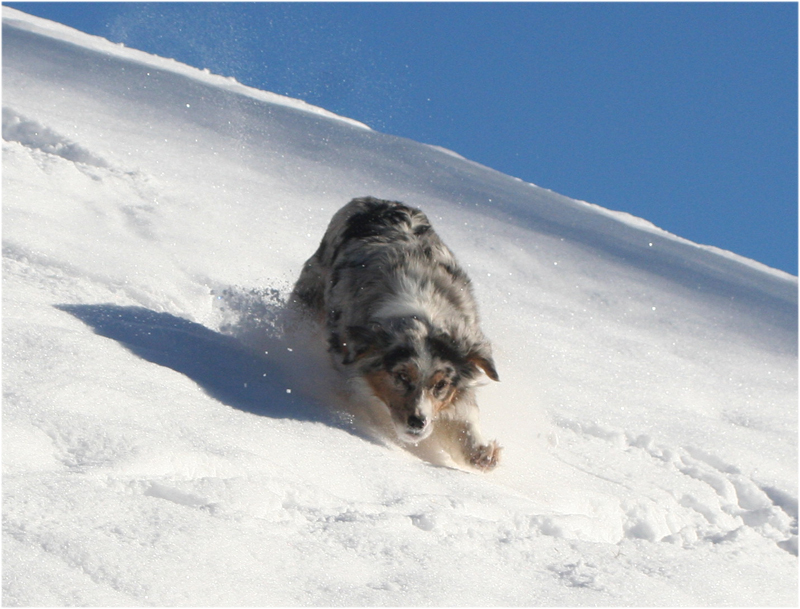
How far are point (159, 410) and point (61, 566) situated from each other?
1325 mm

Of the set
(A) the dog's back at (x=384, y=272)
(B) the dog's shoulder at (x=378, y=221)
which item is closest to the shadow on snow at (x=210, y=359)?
(A) the dog's back at (x=384, y=272)

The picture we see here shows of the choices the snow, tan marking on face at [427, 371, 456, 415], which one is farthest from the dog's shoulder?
tan marking on face at [427, 371, 456, 415]

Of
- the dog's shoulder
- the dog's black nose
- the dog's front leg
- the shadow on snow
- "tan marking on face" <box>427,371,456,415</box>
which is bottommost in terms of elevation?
the shadow on snow

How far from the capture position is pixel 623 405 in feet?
21.3

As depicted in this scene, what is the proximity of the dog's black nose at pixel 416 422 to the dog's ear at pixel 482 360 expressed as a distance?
473 millimetres

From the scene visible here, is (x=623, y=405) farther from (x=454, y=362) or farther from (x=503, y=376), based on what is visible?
(x=454, y=362)

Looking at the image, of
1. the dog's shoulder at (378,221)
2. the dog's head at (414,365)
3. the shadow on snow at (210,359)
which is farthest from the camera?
the dog's shoulder at (378,221)

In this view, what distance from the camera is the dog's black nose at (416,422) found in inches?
165

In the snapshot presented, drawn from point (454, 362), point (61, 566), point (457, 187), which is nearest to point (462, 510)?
point (454, 362)

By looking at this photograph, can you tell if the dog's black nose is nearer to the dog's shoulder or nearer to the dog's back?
the dog's back

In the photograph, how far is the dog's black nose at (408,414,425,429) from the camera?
420 cm

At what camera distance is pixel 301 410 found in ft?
13.7

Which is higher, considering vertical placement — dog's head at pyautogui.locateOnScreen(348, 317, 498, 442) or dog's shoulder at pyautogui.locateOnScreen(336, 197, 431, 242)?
dog's shoulder at pyautogui.locateOnScreen(336, 197, 431, 242)

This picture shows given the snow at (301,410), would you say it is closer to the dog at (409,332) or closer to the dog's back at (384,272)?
the dog at (409,332)
